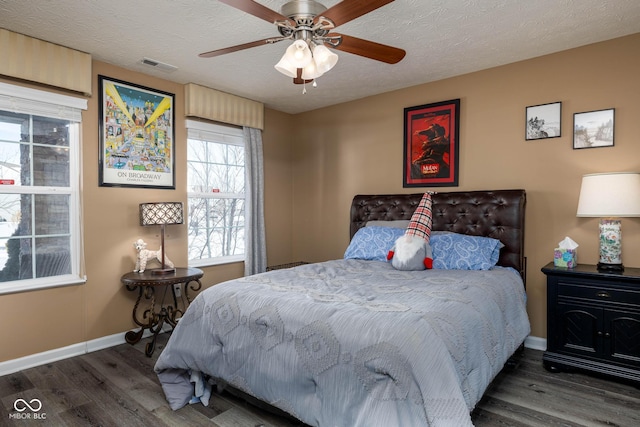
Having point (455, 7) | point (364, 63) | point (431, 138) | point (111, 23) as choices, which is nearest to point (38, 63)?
point (111, 23)

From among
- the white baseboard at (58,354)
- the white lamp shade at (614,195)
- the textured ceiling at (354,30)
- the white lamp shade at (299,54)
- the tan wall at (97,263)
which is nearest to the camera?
the white lamp shade at (299,54)

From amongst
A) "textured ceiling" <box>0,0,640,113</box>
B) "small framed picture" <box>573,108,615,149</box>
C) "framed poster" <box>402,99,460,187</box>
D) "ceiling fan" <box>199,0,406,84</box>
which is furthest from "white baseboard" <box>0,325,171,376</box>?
"small framed picture" <box>573,108,615,149</box>

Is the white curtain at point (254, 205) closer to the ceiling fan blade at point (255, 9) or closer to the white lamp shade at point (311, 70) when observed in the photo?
the white lamp shade at point (311, 70)

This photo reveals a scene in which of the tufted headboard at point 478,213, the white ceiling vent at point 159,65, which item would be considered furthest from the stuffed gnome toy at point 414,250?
the white ceiling vent at point 159,65

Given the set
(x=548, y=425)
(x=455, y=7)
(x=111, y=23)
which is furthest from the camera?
(x=111, y=23)

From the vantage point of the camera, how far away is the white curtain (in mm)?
4520

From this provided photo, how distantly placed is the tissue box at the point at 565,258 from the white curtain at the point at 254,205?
3.10 metres

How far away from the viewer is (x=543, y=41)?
3.00 meters

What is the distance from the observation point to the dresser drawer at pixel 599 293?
256 centimetres

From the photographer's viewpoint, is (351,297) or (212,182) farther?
(212,182)

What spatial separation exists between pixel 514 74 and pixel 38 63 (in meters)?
4.06

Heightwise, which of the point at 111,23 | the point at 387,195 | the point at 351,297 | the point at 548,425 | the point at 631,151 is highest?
the point at 111,23

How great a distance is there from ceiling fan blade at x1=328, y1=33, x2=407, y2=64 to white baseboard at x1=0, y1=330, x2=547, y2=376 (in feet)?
9.00

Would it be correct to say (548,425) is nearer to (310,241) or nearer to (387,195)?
(387,195)
